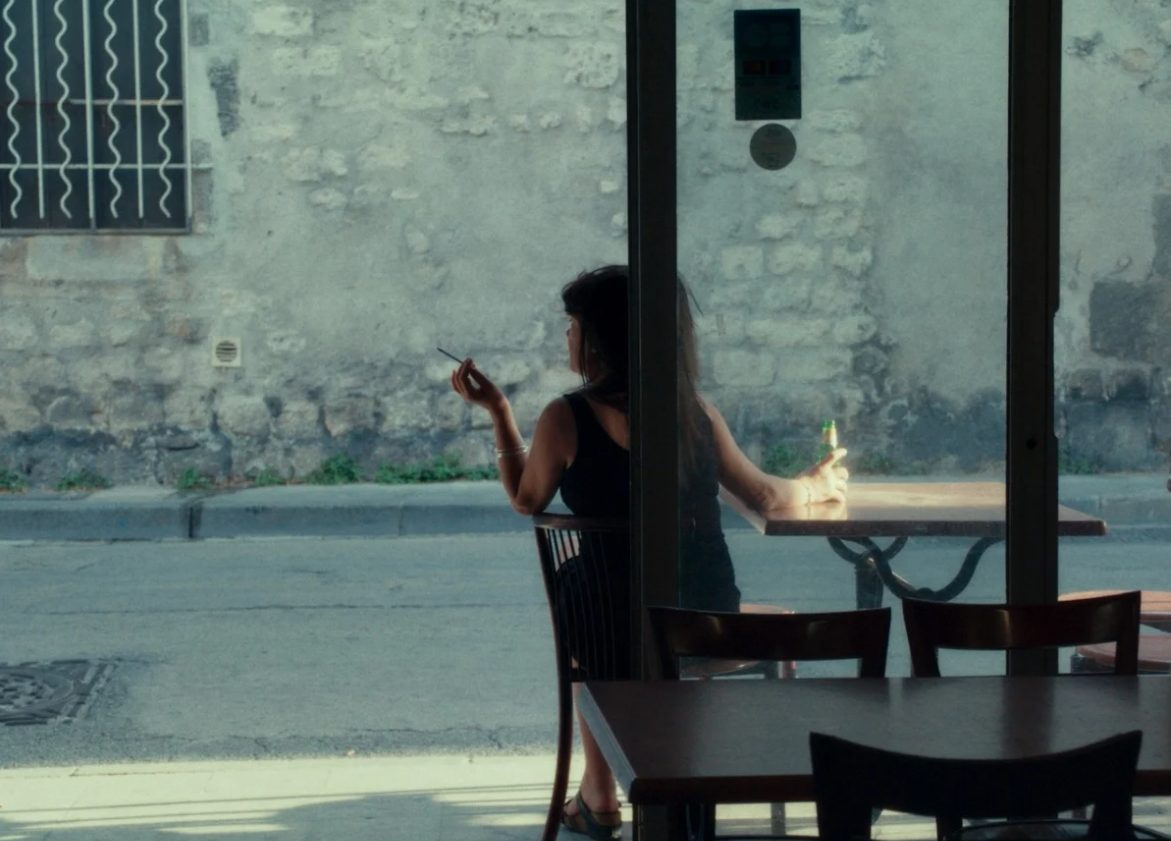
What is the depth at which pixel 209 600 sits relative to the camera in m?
6.89

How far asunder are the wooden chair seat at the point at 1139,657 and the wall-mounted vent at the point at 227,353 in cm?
685

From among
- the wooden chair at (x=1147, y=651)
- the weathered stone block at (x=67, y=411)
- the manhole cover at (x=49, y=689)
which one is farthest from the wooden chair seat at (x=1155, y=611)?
the weathered stone block at (x=67, y=411)

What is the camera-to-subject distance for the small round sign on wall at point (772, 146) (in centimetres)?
321

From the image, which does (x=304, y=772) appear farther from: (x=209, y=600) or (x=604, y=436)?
(x=209, y=600)

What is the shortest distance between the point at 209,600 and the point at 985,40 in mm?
4548

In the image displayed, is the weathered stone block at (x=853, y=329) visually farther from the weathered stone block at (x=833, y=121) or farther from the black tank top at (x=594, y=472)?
the black tank top at (x=594, y=472)

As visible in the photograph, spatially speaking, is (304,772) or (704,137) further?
(304,772)

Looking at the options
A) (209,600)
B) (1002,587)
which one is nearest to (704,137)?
(1002,587)

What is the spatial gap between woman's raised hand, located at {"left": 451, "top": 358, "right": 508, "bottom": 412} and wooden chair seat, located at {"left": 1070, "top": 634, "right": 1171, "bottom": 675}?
4.30 feet

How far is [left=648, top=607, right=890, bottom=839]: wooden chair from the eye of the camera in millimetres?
2492

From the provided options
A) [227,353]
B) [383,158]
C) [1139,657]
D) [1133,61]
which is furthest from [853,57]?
[227,353]

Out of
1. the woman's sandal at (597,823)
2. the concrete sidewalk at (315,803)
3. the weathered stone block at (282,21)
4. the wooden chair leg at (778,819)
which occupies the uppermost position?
the weathered stone block at (282,21)

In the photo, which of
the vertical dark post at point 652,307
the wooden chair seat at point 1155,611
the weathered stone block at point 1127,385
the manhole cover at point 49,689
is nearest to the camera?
the vertical dark post at point 652,307

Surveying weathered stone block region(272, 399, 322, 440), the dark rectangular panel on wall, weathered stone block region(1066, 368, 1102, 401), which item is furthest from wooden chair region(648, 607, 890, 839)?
weathered stone block region(272, 399, 322, 440)
